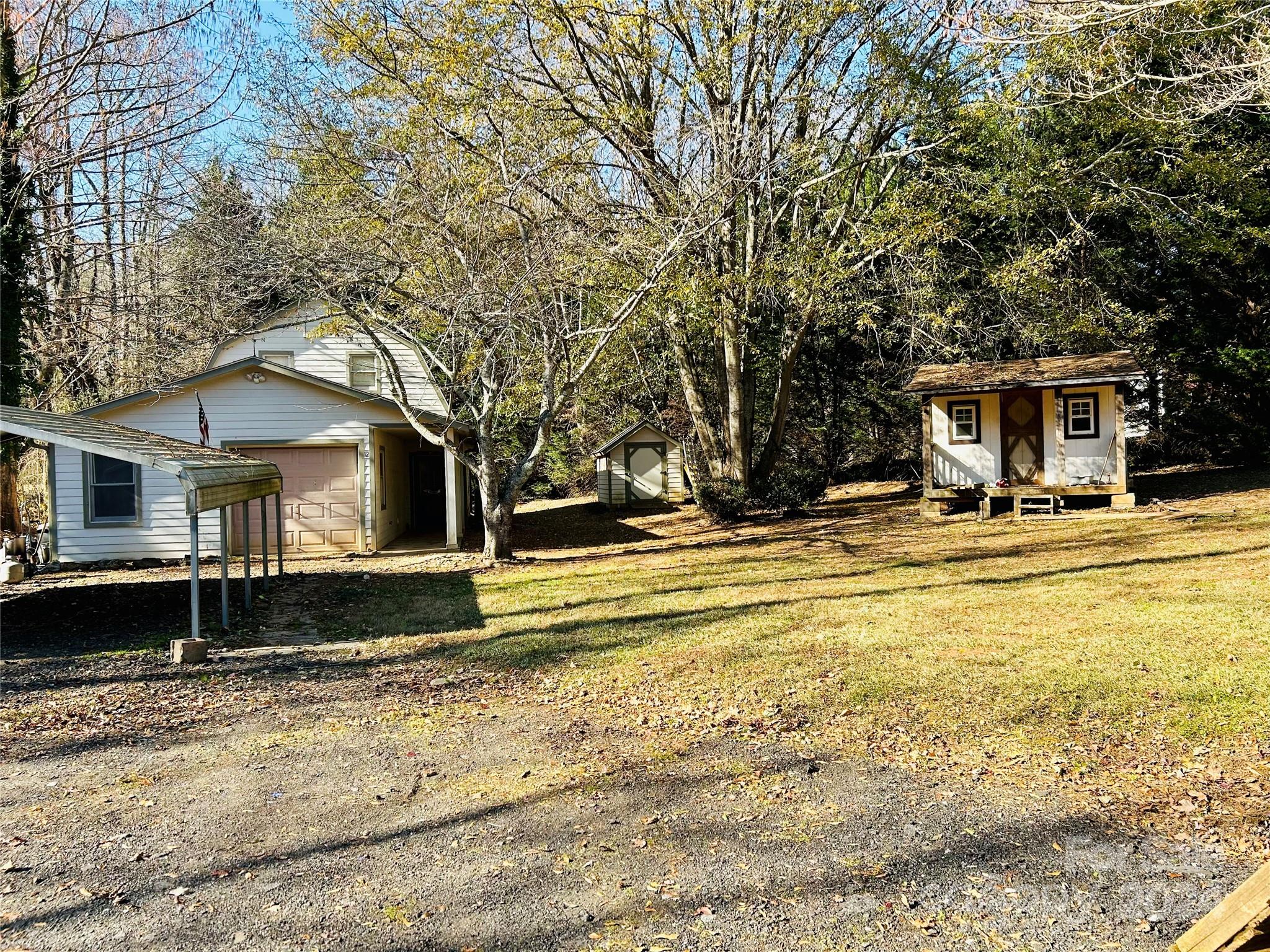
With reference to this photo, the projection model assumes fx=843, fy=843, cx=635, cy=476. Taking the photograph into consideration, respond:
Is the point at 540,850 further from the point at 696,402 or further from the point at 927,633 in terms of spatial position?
the point at 696,402

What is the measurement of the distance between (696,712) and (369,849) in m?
2.91

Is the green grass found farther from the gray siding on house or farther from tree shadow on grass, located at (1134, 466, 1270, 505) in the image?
the gray siding on house

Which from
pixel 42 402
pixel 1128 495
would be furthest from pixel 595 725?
pixel 42 402

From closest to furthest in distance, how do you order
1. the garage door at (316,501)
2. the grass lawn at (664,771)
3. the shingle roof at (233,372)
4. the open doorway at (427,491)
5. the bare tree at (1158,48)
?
the grass lawn at (664,771) < the bare tree at (1158,48) < the shingle roof at (233,372) < the garage door at (316,501) < the open doorway at (427,491)

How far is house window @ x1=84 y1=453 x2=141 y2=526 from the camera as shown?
53.9 ft

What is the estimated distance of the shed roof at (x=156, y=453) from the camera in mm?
8242

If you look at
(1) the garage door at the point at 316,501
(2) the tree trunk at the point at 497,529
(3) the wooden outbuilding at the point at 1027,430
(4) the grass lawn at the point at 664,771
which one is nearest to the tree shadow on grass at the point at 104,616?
(4) the grass lawn at the point at 664,771

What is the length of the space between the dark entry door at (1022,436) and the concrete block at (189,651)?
626 inches

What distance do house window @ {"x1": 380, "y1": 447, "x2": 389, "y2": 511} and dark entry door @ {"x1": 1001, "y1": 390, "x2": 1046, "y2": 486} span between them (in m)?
13.5

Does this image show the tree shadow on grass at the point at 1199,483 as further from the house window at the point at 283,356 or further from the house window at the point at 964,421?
the house window at the point at 283,356

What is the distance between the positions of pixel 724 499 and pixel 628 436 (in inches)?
326

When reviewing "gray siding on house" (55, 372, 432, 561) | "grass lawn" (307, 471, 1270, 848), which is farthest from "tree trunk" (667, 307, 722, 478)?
"gray siding on house" (55, 372, 432, 561)

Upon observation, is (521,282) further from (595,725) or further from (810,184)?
(595,725)

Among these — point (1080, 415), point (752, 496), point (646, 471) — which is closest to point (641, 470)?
point (646, 471)
